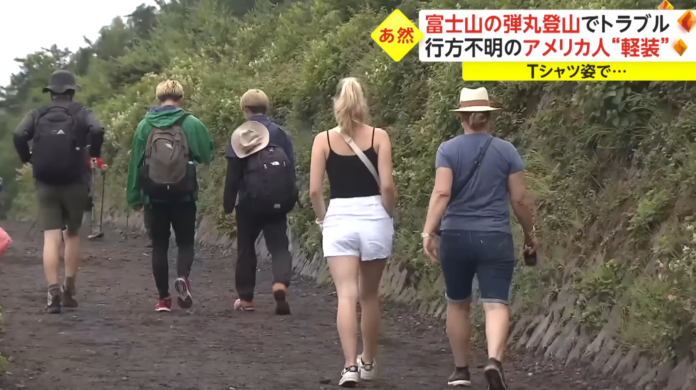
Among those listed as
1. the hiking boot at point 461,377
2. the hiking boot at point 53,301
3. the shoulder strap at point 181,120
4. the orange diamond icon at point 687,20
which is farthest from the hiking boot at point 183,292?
the orange diamond icon at point 687,20

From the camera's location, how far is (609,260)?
24.5 feet

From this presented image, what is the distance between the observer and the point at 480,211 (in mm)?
6156

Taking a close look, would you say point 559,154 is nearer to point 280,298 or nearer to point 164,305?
point 280,298

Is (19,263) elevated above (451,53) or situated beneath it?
situated beneath

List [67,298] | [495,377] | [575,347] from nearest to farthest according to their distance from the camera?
[495,377] < [575,347] < [67,298]

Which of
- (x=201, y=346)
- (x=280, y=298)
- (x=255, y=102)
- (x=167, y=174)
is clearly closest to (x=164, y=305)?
(x=280, y=298)

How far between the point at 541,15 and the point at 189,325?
176 inches

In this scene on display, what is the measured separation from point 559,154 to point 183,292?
11.3ft

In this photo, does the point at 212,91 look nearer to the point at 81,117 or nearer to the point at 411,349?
the point at 81,117

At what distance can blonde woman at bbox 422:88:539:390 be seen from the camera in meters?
6.14

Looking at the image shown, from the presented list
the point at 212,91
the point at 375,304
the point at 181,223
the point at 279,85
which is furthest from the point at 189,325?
the point at 212,91

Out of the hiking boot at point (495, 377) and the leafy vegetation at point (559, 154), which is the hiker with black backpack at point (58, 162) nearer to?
the leafy vegetation at point (559, 154)

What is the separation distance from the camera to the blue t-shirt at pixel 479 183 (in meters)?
6.15

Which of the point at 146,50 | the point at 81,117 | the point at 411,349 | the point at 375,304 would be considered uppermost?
the point at 146,50
